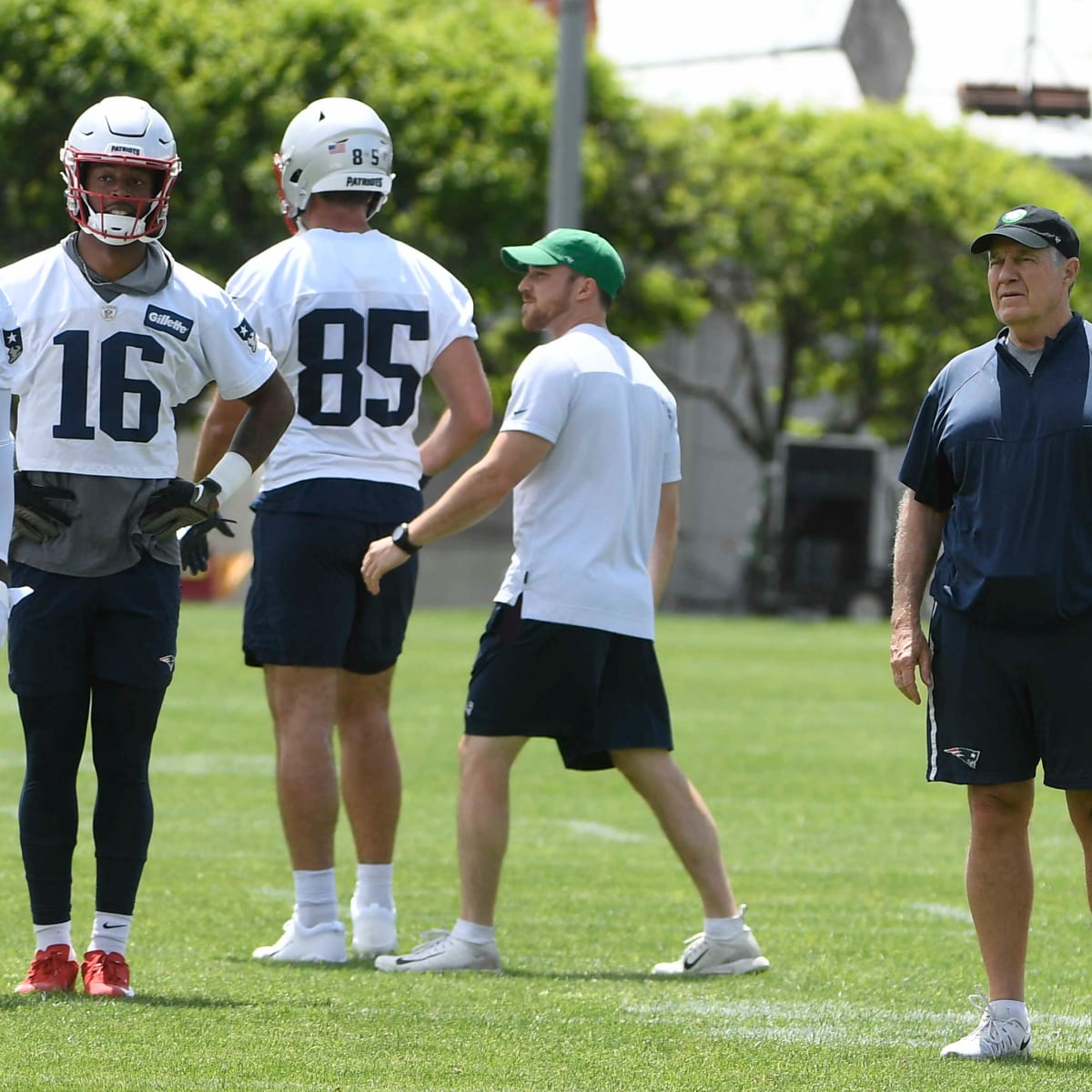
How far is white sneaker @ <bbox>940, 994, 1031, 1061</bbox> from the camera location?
5012 mm

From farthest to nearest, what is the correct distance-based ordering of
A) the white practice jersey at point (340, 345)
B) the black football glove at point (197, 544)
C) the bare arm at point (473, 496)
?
the white practice jersey at point (340, 345), the bare arm at point (473, 496), the black football glove at point (197, 544)

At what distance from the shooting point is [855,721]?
15.6 m

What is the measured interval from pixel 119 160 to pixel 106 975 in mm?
1933

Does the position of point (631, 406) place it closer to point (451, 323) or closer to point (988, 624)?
point (451, 323)

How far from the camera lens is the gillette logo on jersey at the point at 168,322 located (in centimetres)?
541

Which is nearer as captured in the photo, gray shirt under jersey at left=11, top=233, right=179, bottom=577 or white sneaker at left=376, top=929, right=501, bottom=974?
gray shirt under jersey at left=11, top=233, right=179, bottom=577

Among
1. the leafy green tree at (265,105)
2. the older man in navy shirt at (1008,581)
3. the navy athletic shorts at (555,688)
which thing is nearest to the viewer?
the older man in navy shirt at (1008,581)

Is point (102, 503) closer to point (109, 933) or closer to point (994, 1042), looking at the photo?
point (109, 933)

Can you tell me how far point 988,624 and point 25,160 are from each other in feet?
101

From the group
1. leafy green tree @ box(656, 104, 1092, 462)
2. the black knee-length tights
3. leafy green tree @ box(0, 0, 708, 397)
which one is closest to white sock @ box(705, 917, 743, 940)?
the black knee-length tights

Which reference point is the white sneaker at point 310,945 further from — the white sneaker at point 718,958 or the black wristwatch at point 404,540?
the black wristwatch at point 404,540

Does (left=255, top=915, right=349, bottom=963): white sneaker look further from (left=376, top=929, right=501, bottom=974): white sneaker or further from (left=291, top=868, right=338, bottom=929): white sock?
(left=376, top=929, right=501, bottom=974): white sneaker

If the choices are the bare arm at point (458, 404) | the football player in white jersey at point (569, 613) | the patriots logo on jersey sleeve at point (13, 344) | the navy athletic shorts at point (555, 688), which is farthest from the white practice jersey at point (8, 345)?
the bare arm at point (458, 404)

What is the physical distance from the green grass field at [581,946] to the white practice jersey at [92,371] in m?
1.28
